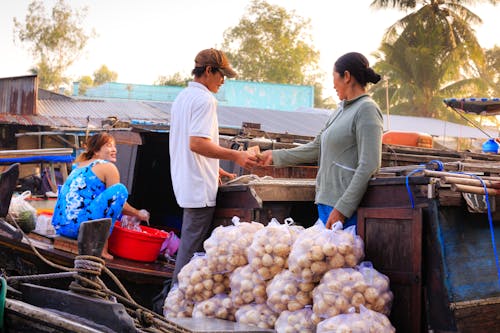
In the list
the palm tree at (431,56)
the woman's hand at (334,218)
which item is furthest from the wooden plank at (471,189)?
the palm tree at (431,56)

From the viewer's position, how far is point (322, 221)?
378 centimetres

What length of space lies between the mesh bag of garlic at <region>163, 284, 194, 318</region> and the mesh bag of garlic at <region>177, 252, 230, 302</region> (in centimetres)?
5

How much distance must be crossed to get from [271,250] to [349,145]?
75 cm

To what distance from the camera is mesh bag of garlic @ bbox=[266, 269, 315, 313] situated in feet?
10.8

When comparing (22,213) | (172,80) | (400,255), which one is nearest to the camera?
(400,255)

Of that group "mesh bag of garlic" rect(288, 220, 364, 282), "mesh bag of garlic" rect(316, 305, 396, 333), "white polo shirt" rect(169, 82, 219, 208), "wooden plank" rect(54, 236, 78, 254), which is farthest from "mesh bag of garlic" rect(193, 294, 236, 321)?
"wooden plank" rect(54, 236, 78, 254)

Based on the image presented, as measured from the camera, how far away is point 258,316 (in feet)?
11.3

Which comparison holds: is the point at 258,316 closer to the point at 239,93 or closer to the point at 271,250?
the point at 271,250

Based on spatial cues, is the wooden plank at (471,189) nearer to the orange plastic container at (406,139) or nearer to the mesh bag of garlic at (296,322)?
the mesh bag of garlic at (296,322)

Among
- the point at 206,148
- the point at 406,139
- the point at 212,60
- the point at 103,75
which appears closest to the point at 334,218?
the point at 206,148

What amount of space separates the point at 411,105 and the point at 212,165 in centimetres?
2684

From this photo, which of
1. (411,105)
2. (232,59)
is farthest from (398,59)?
(232,59)

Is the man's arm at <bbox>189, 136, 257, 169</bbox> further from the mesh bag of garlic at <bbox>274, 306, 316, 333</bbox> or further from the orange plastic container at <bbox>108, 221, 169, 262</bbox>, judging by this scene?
the orange plastic container at <bbox>108, 221, 169, 262</bbox>

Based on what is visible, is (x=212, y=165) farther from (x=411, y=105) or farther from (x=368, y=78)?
(x=411, y=105)
